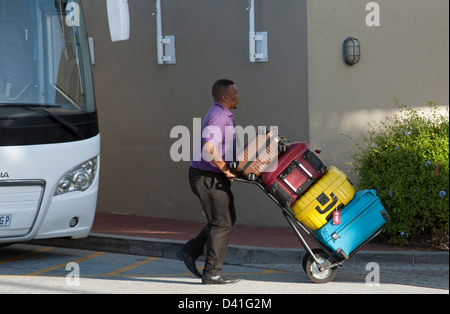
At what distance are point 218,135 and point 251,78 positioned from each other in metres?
3.45

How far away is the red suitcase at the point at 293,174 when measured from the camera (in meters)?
7.07

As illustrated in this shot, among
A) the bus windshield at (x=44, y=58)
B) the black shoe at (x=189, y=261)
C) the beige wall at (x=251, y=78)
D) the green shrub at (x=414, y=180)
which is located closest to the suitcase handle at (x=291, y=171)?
the black shoe at (x=189, y=261)

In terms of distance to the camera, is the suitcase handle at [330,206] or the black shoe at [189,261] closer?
the suitcase handle at [330,206]

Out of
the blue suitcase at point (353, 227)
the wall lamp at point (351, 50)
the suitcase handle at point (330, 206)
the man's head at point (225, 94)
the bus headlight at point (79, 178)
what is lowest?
the blue suitcase at point (353, 227)

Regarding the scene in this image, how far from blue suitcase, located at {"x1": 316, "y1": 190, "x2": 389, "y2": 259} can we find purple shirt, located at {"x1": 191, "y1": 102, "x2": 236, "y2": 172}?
3.48 feet

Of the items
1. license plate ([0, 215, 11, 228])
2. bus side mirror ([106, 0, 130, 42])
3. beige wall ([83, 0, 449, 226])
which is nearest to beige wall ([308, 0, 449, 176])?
beige wall ([83, 0, 449, 226])

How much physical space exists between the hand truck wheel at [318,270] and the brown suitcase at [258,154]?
0.97 metres

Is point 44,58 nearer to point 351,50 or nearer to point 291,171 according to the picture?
point 291,171

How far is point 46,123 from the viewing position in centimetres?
789

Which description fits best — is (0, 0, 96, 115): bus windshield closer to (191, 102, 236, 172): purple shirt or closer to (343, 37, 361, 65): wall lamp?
(191, 102, 236, 172): purple shirt

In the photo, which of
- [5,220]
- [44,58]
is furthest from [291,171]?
[44,58]

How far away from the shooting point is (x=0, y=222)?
7.66 meters

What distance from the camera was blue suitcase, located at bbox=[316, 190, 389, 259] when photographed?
714 centimetres

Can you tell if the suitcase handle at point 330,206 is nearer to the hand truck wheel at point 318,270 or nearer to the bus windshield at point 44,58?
the hand truck wheel at point 318,270
